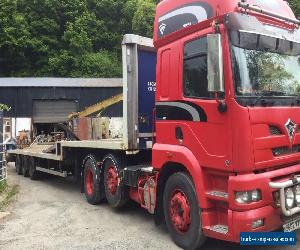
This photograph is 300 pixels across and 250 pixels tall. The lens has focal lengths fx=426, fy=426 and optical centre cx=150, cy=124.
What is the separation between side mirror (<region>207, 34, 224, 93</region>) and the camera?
486cm

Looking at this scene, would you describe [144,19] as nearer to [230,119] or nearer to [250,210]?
[230,119]

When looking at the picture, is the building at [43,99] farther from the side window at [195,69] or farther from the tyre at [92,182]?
the side window at [195,69]

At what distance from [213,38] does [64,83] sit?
89.9 ft

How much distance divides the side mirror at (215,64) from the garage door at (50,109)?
26.3 m

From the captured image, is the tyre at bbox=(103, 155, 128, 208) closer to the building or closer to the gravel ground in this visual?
the gravel ground

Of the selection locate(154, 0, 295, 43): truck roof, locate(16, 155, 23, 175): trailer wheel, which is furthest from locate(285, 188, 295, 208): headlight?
locate(16, 155, 23, 175): trailer wheel

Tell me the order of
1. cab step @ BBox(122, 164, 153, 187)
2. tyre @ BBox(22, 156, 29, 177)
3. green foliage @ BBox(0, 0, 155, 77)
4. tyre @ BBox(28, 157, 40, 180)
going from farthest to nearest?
green foliage @ BBox(0, 0, 155, 77) < tyre @ BBox(22, 156, 29, 177) < tyre @ BBox(28, 157, 40, 180) < cab step @ BBox(122, 164, 153, 187)

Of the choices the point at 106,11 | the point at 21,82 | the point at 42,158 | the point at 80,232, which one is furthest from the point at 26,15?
the point at 80,232

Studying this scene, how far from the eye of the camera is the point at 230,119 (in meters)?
5.04

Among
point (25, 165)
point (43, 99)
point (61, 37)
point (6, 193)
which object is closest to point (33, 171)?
point (25, 165)

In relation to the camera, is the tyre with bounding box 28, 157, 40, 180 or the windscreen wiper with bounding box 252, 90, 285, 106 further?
the tyre with bounding box 28, 157, 40, 180

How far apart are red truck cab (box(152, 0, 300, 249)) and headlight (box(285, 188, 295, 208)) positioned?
12mm

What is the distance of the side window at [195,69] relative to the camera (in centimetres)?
543

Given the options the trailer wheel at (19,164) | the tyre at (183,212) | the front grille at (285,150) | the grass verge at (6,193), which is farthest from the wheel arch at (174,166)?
the trailer wheel at (19,164)
